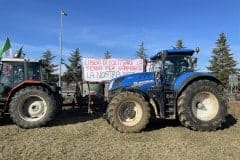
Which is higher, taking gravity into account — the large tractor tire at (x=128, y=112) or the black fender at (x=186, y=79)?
the black fender at (x=186, y=79)

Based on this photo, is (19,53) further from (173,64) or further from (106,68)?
(106,68)

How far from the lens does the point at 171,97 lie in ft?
41.3

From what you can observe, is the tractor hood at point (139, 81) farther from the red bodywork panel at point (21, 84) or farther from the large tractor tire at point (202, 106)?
the red bodywork panel at point (21, 84)

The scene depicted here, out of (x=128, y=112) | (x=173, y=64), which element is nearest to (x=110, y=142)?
(x=128, y=112)

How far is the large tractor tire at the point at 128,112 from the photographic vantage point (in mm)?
11922

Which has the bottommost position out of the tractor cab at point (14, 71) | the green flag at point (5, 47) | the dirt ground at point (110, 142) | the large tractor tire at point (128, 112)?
the dirt ground at point (110, 142)

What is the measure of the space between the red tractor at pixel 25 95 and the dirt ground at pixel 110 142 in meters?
0.41

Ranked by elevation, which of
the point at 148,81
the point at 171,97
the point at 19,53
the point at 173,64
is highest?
the point at 19,53

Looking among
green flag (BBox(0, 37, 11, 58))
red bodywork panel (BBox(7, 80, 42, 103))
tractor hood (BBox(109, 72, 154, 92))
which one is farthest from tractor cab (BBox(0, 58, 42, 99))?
tractor hood (BBox(109, 72, 154, 92))

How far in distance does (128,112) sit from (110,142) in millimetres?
1936

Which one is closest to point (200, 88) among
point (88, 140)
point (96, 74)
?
point (88, 140)

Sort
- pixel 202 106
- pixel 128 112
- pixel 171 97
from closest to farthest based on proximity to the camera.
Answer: pixel 128 112
pixel 171 97
pixel 202 106

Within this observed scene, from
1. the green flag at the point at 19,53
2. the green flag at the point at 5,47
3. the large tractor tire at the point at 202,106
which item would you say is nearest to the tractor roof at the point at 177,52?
the large tractor tire at the point at 202,106

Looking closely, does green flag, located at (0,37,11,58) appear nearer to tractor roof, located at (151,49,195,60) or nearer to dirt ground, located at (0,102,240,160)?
dirt ground, located at (0,102,240,160)
